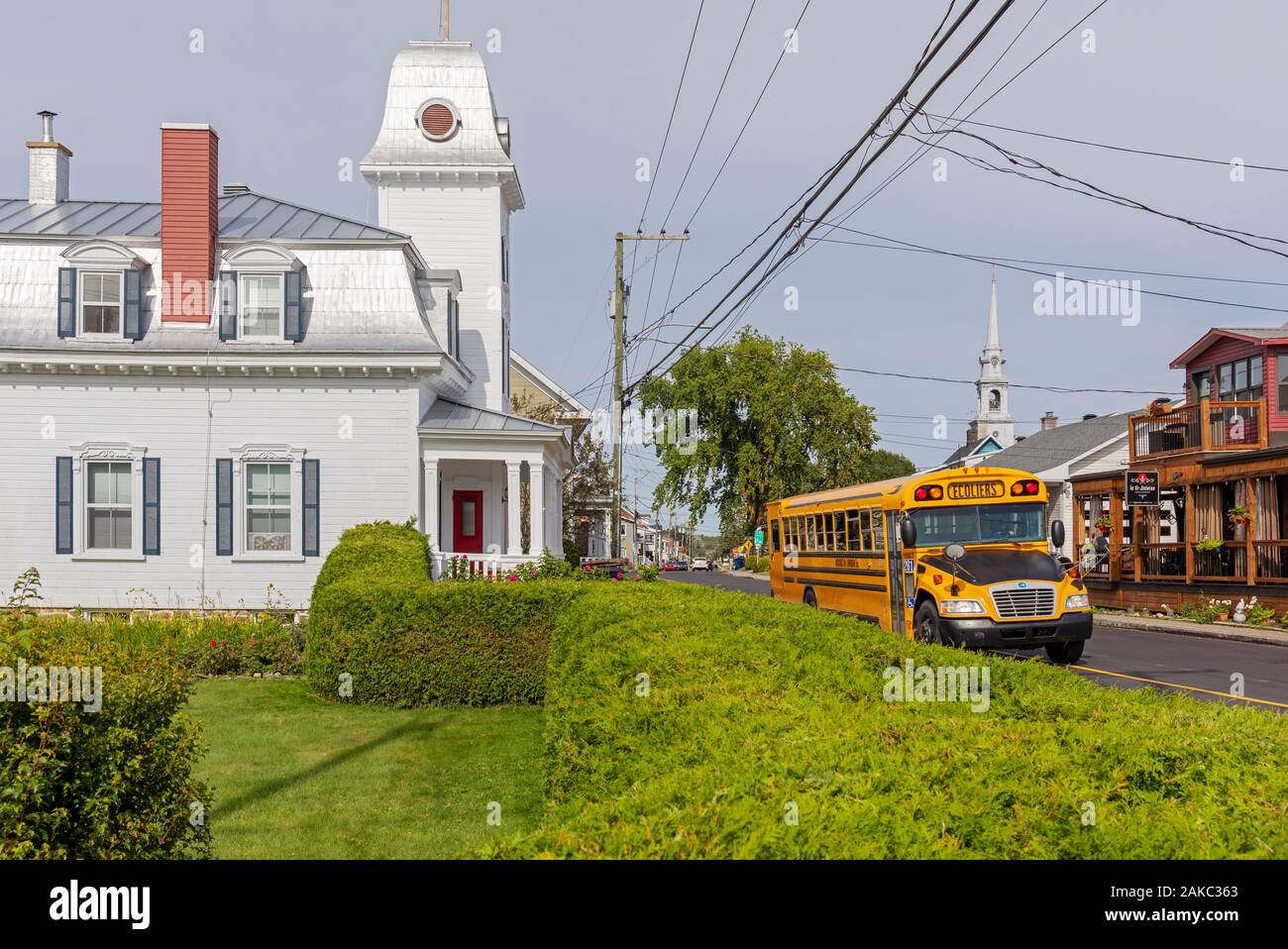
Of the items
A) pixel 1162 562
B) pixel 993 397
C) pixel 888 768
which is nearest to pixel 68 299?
pixel 888 768

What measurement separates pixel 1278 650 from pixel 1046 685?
61.3ft

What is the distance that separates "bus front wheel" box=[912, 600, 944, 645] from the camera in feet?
53.4

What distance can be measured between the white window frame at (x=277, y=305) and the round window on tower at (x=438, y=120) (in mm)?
7281

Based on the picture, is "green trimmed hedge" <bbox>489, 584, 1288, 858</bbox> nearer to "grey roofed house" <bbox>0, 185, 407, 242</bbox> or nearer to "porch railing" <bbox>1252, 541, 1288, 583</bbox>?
"grey roofed house" <bbox>0, 185, 407, 242</bbox>

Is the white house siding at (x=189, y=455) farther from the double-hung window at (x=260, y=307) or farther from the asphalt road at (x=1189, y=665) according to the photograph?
the asphalt road at (x=1189, y=665)

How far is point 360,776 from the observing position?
1047 cm

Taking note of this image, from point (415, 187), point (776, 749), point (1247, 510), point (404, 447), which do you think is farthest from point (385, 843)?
point (1247, 510)

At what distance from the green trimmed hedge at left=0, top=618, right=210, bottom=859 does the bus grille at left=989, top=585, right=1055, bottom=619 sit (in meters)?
12.4

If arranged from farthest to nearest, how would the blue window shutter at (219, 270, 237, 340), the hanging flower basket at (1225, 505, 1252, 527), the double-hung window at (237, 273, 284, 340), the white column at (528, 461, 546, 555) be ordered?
the hanging flower basket at (1225, 505, 1252, 527), the white column at (528, 461, 546, 555), the double-hung window at (237, 273, 284, 340), the blue window shutter at (219, 270, 237, 340)

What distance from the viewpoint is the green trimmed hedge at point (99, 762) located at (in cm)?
493

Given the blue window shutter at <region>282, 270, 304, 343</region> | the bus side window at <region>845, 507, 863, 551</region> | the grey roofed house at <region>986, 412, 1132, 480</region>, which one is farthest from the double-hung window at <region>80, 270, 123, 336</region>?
the grey roofed house at <region>986, 412, 1132, 480</region>

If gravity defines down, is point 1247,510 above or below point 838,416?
below
